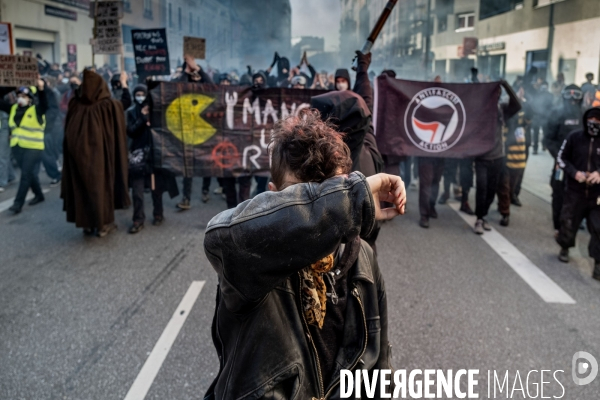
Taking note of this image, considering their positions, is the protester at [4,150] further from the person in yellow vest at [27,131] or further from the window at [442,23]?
the window at [442,23]

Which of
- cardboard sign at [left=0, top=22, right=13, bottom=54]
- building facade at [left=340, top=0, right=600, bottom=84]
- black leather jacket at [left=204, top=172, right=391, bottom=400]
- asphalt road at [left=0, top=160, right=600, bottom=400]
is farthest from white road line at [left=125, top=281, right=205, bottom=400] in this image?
building facade at [left=340, top=0, right=600, bottom=84]

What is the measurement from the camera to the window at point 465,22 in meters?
35.2

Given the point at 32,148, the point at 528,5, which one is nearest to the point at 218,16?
the point at 528,5

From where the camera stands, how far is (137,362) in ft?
11.8

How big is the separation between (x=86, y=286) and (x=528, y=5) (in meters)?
23.7

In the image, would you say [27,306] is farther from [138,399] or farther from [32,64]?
[32,64]

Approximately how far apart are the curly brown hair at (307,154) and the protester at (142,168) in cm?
558

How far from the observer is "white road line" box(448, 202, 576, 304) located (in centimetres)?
482

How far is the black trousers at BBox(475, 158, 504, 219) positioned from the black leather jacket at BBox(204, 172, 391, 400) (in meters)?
5.50

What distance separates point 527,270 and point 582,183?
3.54ft

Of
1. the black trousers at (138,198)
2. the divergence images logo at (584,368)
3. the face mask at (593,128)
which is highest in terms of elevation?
the face mask at (593,128)

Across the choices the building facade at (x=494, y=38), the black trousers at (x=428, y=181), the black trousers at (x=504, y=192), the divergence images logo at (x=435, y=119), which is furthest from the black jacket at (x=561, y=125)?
the building facade at (x=494, y=38)

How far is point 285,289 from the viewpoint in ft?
4.81

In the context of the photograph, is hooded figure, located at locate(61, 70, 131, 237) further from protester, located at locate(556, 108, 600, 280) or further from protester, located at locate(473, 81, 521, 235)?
protester, located at locate(556, 108, 600, 280)
